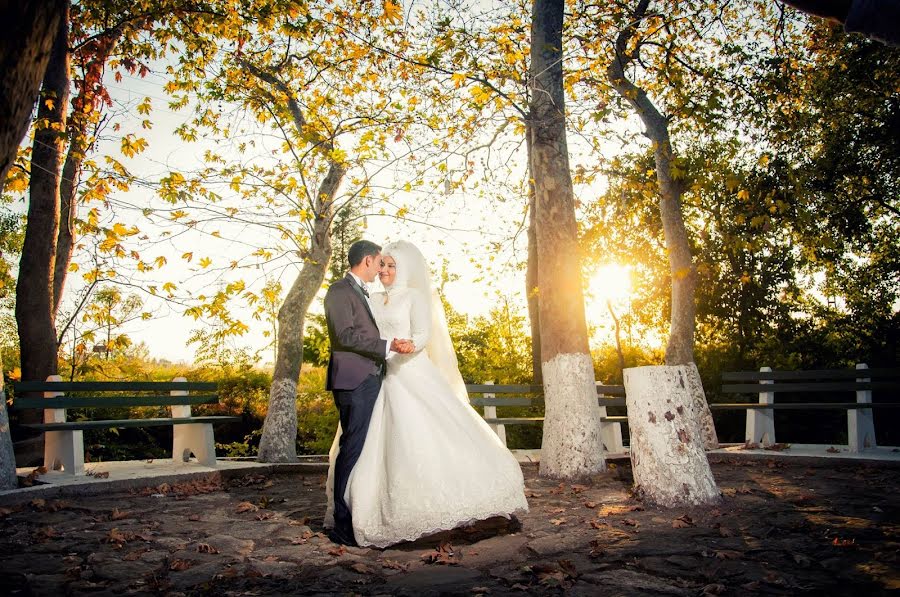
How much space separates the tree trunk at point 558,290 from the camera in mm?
8148

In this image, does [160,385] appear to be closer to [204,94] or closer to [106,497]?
[106,497]

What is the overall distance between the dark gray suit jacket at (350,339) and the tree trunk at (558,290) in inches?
141

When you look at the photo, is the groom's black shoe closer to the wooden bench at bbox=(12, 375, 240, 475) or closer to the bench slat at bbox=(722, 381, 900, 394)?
the wooden bench at bbox=(12, 375, 240, 475)

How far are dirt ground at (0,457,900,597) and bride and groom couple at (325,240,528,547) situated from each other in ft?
0.93

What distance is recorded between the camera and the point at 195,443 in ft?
31.5

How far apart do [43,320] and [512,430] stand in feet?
32.7

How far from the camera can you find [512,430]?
48.6ft

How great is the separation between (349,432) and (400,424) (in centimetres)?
47

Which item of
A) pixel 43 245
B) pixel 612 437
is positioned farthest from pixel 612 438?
pixel 43 245

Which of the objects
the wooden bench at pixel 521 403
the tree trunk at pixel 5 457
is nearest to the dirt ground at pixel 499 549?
the tree trunk at pixel 5 457

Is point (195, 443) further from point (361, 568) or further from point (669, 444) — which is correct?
point (669, 444)

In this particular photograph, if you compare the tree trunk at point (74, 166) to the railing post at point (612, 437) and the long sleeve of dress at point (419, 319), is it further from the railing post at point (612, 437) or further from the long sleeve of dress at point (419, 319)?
the railing post at point (612, 437)

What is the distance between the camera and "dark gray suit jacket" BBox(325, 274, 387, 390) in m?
5.29

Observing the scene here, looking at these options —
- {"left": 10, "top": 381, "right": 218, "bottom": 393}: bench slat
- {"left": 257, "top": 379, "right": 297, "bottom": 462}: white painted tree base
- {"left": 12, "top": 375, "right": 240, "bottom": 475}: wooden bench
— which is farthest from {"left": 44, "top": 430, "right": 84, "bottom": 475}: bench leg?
{"left": 257, "top": 379, "right": 297, "bottom": 462}: white painted tree base
